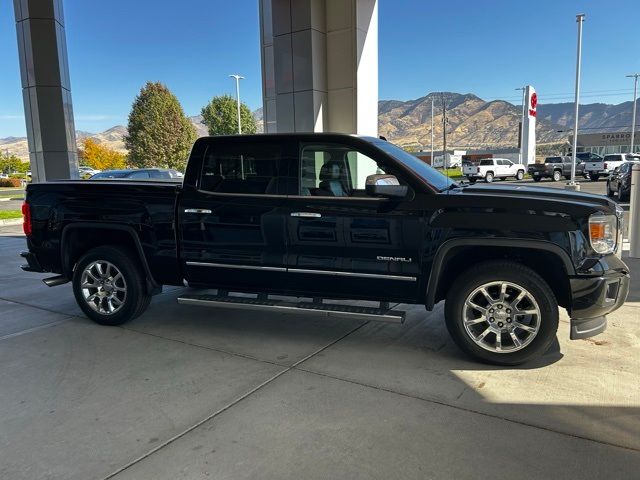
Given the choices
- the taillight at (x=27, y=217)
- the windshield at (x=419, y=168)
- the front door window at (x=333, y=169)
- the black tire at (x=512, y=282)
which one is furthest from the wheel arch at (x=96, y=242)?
the black tire at (x=512, y=282)

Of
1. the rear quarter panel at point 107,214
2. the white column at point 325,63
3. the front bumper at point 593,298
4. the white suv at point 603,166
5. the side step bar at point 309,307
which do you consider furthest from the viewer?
the white suv at point 603,166

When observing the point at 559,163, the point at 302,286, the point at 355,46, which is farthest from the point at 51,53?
the point at 559,163

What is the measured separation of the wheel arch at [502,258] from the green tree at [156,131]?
6347 cm

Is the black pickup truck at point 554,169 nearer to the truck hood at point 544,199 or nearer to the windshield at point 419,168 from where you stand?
the windshield at point 419,168

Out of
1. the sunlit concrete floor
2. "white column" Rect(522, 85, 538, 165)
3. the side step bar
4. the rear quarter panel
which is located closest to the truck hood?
the side step bar

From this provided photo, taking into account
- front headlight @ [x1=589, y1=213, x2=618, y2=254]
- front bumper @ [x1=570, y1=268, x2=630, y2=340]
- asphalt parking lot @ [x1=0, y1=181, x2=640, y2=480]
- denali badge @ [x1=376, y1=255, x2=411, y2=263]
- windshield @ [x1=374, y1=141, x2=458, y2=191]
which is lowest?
asphalt parking lot @ [x1=0, y1=181, x2=640, y2=480]

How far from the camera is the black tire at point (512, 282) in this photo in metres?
4.07

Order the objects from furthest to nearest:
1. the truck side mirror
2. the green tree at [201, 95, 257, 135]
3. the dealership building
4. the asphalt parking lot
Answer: the green tree at [201, 95, 257, 135]
the dealership building
the truck side mirror
the asphalt parking lot

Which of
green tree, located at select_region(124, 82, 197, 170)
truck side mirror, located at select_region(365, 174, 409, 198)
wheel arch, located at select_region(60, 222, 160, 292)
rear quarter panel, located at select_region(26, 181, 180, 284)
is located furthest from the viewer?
green tree, located at select_region(124, 82, 197, 170)

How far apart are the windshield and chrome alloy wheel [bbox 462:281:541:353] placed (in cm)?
103

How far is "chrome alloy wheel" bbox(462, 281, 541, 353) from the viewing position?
414cm

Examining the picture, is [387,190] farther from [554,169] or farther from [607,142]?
[607,142]

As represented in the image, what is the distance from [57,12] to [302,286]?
48.9 ft

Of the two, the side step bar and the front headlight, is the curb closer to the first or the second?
the side step bar
